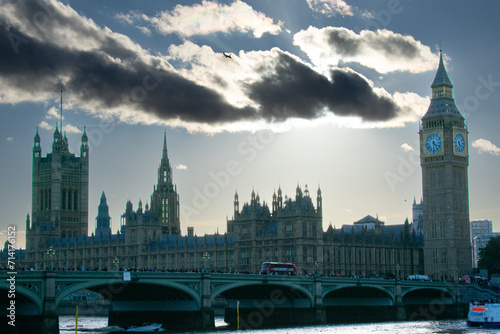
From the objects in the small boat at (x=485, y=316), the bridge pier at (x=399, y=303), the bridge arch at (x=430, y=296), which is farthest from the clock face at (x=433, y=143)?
the small boat at (x=485, y=316)

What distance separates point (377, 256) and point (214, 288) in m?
79.8

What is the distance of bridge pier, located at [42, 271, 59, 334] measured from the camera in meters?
86.4

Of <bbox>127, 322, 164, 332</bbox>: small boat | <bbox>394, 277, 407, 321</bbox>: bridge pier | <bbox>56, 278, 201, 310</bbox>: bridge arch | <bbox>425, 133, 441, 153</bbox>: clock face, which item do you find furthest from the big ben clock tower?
<bbox>127, 322, 164, 332</bbox>: small boat

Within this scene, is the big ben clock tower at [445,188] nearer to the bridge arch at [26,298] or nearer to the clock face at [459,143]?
the clock face at [459,143]

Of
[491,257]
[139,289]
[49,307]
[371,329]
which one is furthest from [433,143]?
[49,307]

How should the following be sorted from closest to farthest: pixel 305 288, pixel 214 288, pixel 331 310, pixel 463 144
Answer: pixel 214 288 < pixel 305 288 < pixel 331 310 < pixel 463 144

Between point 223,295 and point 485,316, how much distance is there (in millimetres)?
33087

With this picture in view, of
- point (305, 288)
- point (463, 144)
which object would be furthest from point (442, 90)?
point (305, 288)

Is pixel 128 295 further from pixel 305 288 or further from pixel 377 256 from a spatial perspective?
pixel 377 256

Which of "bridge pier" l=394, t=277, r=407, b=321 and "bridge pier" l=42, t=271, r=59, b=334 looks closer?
"bridge pier" l=42, t=271, r=59, b=334

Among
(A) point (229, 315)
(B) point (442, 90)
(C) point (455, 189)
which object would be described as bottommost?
(A) point (229, 315)

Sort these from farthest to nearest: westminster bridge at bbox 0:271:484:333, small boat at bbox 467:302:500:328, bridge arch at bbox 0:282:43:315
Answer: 1. small boat at bbox 467:302:500:328
2. westminster bridge at bbox 0:271:484:333
3. bridge arch at bbox 0:282:43:315

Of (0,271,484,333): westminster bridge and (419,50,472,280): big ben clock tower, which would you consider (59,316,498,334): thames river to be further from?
(419,50,472,280): big ben clock tower

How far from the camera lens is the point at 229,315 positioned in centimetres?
12181
